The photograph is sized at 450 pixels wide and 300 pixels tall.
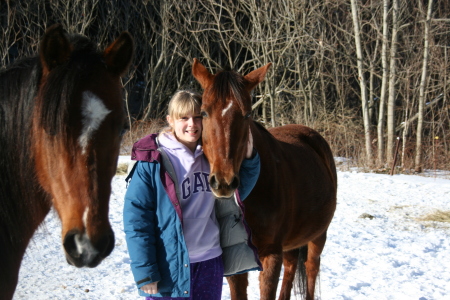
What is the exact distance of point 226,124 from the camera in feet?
8.61

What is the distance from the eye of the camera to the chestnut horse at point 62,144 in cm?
136

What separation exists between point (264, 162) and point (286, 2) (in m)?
11.0

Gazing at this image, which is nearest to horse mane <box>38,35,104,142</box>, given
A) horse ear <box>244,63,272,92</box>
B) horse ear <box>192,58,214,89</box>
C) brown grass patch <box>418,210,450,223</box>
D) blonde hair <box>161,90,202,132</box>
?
blonde hair <box>161,90,202,132</box>

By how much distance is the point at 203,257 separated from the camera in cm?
228

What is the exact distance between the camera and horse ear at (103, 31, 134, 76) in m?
1.64

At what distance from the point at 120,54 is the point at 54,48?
0.28 meters

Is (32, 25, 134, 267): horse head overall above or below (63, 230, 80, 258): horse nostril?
above

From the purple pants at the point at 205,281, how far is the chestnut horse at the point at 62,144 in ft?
3.13

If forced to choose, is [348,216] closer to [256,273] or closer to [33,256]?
[256,273]

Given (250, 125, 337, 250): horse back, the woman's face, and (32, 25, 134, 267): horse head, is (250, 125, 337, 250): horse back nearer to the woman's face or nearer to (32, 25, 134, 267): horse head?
the woman's face

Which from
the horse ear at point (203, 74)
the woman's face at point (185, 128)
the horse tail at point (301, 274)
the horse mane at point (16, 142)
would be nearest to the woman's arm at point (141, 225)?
the woman's face at point (185, 128)

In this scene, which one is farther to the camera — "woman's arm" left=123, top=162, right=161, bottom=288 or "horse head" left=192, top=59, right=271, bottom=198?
"horse head" left=192, top=59, right=271, bottom=198

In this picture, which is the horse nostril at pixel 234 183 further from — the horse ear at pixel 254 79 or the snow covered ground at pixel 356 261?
the snow covered ground at pixel 356 261

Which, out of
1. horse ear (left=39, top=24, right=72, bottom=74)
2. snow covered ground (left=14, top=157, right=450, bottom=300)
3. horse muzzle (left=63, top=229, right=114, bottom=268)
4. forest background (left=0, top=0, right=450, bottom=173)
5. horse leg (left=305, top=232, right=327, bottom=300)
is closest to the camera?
horse muzzle (left=63, top=229, right=114, bottom=268)
